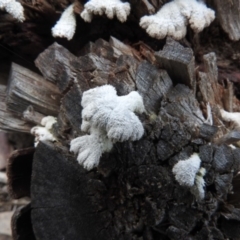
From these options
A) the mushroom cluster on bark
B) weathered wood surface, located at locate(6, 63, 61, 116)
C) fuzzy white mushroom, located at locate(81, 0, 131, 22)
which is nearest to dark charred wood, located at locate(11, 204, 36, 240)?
the mushroom cluster on bark

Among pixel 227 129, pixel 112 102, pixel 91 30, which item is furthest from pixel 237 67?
pixel 112 102

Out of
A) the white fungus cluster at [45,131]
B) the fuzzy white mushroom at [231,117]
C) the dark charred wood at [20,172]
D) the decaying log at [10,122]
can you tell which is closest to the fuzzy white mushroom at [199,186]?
the fuzzy white mushroom at [231,117]

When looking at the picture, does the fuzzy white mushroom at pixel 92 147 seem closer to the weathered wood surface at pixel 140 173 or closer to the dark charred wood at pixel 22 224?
the weathered wood surface at pixel 140 173

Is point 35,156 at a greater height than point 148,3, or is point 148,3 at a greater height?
point 148,3

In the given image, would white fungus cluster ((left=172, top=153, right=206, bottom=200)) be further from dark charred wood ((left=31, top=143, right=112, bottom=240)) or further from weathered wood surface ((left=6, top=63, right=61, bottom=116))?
weathered wood surface ((left=6, top=63, right=61, bottom=116))

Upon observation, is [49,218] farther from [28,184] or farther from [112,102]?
[112,102]

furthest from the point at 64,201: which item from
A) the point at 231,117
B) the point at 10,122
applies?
the point at 231,117
